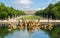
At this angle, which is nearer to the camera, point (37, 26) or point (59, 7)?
point (37, 26)

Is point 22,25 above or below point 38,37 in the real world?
above

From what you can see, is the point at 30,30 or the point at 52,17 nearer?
the point at 30,30

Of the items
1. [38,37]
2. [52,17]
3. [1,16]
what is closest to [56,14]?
[52,17]

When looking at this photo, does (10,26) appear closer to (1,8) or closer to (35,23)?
(35,23)

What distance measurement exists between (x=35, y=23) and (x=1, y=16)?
73.6 meters

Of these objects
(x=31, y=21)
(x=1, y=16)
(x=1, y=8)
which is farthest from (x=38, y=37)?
(x=1, y=8)

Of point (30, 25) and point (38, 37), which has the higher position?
point (30, 25)

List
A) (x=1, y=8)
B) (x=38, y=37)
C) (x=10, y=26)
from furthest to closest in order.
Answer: (x=1, y=8), (x=38, y=37), (x=10, y=26)

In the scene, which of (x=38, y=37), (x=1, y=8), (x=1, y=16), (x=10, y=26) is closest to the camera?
(x=10, y=26)

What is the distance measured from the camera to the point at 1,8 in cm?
8669

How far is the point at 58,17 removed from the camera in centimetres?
8062

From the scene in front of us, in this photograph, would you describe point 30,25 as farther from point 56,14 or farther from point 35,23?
point 56,14

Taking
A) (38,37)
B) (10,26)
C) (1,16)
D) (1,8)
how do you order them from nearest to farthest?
(10,26) → (38,37) → (1,16) → (1,8)

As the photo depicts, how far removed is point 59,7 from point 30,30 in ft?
281
